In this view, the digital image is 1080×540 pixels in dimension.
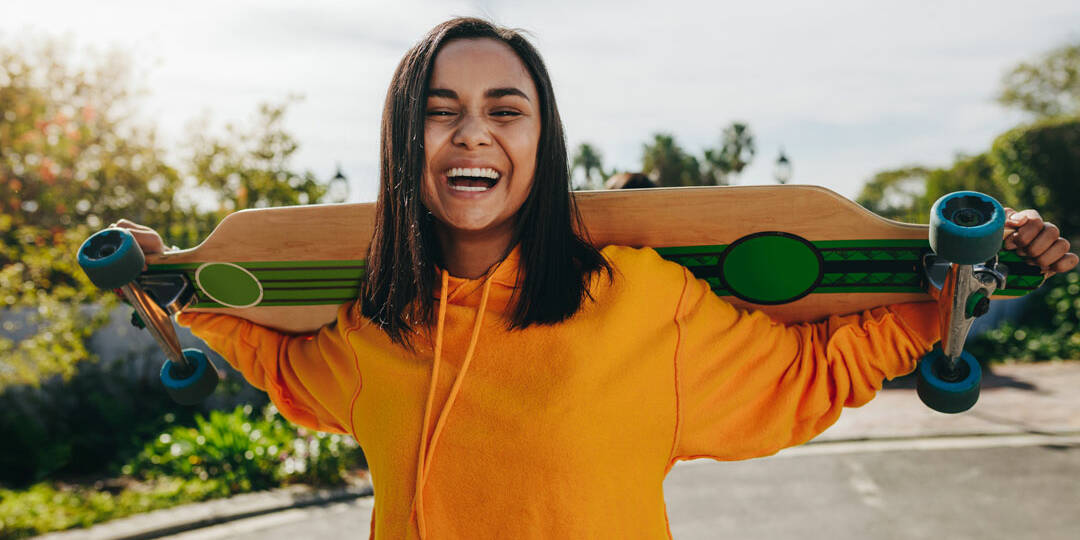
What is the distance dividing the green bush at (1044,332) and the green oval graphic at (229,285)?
11.5 meters

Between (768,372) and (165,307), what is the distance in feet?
4.54

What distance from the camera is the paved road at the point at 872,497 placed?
5543 mm

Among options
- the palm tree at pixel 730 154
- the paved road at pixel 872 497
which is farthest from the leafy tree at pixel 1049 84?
the paved road at pixel 872 497

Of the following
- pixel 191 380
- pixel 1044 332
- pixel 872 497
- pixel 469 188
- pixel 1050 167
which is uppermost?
pixel 469 188

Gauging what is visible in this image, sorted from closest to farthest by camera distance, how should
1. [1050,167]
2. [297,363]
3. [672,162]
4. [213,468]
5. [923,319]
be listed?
[923,319]
[297,363]
[213,468]
[1050,167]
[672,162]

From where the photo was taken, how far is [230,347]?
1789 millimetres

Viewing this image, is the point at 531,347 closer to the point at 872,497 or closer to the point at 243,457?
the point at 872,497

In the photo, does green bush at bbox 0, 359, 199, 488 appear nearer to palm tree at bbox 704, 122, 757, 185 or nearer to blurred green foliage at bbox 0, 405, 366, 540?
blurred green foliage at bbox 0, 405, 366, 540

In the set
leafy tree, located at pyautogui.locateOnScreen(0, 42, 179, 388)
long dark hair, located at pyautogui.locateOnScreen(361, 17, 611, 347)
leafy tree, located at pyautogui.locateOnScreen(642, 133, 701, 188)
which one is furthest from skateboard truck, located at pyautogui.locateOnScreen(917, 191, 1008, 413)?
leafy tree, located at pyautogui.locateOnScreen(642, 133, 701, 188)

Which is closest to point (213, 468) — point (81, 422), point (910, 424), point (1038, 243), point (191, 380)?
point (81, 422)

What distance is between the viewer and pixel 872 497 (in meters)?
6.14

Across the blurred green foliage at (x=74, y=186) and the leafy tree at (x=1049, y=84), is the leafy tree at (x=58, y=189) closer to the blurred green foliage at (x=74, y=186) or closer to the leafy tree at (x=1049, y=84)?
the blurred green foliage at (x=74, y=186)

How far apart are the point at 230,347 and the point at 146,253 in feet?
0.99

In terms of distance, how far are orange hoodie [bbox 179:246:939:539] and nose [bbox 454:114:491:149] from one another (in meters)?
0.23
